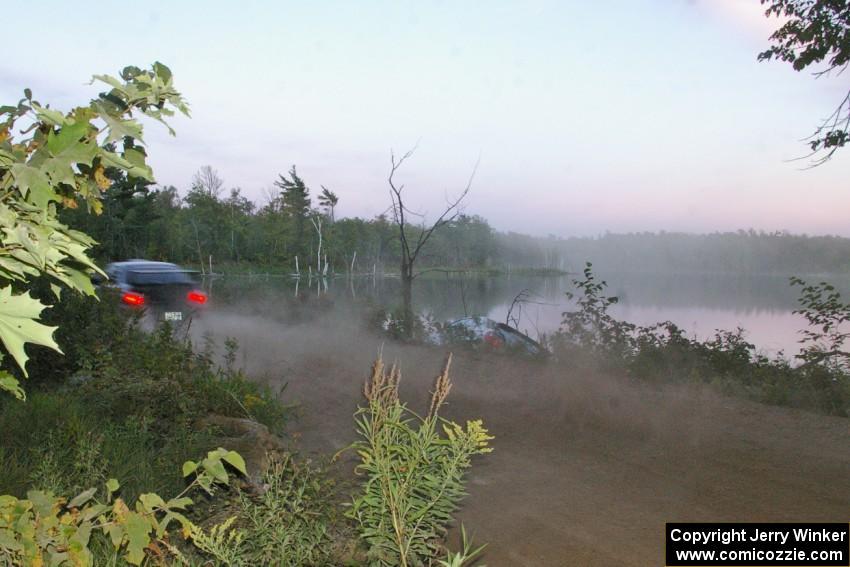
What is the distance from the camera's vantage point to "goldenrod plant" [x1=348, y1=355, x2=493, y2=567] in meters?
2.09

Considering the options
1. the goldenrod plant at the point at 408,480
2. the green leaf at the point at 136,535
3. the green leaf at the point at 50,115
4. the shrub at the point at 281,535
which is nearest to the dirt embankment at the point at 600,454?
the shrub at the point at 281,535

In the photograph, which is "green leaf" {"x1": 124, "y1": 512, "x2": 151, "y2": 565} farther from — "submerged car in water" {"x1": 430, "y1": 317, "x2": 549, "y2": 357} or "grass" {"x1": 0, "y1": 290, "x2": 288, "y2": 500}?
"submerged car in water" {"x1": 430, "y1": 317, "x2": 549, "y2": 357}

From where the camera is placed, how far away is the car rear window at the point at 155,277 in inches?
544

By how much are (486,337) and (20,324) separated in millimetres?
12994

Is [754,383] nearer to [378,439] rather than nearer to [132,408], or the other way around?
[132,408]

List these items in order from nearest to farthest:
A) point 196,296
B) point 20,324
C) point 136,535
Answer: point 20,324 → point 136,535 → point 196,296

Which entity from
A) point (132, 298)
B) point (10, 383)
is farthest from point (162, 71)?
point (132, 298)

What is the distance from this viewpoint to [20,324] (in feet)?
4.12

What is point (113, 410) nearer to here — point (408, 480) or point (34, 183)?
point (408, 480)

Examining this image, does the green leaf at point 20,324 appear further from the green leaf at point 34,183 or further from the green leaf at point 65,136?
the green leaf at point 65,136

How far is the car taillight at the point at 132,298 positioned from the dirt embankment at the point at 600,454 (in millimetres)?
3298

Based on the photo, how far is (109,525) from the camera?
214cm

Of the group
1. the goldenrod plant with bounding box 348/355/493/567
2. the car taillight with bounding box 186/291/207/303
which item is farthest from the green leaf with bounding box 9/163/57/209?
the car taillight with bounding box 186/291/207/303

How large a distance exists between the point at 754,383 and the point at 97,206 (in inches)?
447
